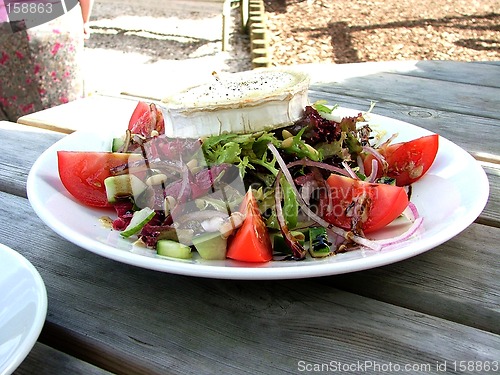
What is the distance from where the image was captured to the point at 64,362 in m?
0.96

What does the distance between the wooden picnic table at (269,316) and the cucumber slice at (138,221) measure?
0.08 m

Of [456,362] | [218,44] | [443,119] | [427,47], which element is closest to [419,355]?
[456,362]

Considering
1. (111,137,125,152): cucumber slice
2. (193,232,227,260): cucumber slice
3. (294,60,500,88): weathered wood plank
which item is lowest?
(294,60,500,88): weathered wood plank

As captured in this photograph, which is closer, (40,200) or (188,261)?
(188,261)

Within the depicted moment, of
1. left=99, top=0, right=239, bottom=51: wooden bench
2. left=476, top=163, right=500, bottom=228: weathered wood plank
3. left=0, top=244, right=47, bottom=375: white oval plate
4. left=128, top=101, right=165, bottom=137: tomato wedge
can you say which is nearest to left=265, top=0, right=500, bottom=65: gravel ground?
left=99, top=0, right=239, bottom=51: wooden bench

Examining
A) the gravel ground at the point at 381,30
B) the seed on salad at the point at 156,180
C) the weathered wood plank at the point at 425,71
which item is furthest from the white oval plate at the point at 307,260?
the gravel ground at the point at 381,30

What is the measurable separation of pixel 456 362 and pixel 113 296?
619mm

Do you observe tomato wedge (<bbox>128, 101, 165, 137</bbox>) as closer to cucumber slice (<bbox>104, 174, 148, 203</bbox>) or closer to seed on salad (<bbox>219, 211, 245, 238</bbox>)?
cucumber slice (<bbox>104, 174, 148, 203</bbox>)

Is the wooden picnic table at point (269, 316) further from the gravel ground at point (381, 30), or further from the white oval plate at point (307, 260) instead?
the gravel ground at point (381, 30)

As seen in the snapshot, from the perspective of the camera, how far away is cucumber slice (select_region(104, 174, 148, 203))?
1.36 m

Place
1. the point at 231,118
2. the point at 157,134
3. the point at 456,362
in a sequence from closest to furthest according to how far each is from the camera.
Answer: the point at 456,362 < the point at 231,118 < the point at 157,134

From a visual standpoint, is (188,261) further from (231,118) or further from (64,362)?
(231,118)

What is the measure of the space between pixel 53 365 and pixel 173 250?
31 centimetres

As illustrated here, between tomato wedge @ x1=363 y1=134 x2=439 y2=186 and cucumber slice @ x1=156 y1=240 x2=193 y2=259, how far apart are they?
0.60 metres
